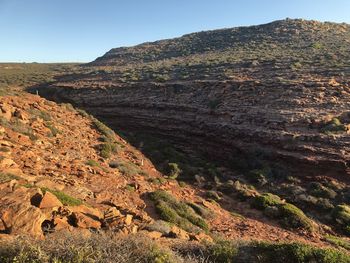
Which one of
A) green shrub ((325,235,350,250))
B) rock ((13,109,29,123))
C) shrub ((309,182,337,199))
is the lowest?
green shrub ((325,235,350,250))

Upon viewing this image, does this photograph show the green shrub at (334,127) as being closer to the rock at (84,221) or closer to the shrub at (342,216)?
the shrub at (342,216)

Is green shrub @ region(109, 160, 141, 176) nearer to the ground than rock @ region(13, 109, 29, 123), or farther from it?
nearer to the ground

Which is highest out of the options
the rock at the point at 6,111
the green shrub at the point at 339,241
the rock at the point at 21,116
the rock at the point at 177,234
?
the rock at the point at 6,111

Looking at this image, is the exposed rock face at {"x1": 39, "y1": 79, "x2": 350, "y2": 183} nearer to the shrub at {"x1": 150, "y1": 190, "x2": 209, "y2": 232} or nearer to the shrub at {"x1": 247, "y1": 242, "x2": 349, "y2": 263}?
the shrub at {"x1": 150, "y1": 190, "x2": 209, "y2": 232}

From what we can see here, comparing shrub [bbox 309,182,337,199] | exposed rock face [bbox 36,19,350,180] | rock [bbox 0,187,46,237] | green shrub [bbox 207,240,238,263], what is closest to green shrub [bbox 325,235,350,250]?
shrub [bbox 309,182,337,199]

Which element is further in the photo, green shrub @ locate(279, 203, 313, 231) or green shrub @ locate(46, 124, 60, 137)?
green shrub @ locate(46, 124, 60, 137)

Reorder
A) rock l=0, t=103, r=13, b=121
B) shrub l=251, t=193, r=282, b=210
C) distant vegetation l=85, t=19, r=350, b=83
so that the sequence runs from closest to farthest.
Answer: shrub l=251, t=193, r=282, b=210 → rock l=0, t=103, r=13, b=121 → distant vegetation l=85, t=19, r=350, b=83

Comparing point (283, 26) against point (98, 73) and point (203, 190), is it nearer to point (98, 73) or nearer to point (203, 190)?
point (98, 73)

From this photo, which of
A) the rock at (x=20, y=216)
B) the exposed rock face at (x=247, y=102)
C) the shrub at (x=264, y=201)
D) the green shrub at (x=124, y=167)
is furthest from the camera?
the exposed rock face at (x=247, y=102)

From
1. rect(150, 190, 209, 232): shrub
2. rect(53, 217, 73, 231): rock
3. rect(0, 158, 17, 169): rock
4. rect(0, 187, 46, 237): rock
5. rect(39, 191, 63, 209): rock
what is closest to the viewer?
rect(0, 187, 46, 237): rock

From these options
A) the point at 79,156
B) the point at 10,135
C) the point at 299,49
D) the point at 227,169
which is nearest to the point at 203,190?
the point at 227,169

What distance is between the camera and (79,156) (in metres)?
19.0

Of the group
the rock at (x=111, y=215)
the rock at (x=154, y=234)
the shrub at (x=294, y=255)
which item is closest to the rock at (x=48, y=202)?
the rock at (x=111, y=215)

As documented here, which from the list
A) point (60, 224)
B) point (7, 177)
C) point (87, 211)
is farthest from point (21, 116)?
point (60, 224)
